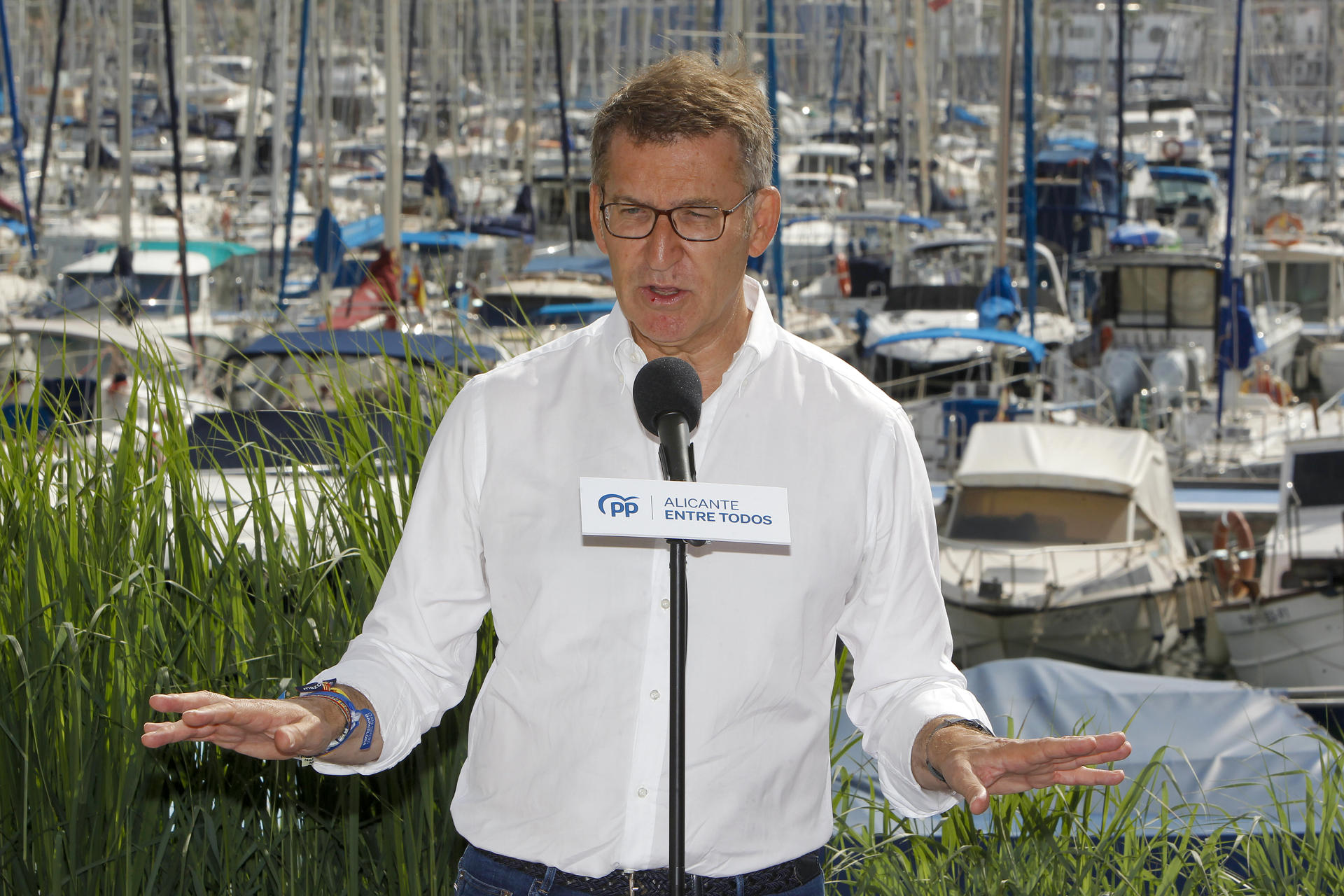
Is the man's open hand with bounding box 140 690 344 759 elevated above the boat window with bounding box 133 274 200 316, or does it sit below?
above

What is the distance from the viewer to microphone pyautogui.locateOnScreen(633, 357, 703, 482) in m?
1.78

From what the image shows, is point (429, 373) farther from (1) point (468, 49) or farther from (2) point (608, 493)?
(1) point (468, 49)

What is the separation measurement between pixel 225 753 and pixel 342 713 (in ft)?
3.52

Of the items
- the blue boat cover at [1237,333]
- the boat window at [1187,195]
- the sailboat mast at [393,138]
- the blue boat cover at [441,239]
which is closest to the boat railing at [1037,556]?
the blue boat cover at [1237,333]

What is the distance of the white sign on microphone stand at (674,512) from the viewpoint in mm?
1694

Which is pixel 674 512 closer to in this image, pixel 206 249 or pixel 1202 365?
pixel 1202 365

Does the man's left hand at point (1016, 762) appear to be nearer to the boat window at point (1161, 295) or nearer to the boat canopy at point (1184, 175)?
the boat window at point (1161, 295)

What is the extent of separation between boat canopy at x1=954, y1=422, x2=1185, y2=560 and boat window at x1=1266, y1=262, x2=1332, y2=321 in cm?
1148

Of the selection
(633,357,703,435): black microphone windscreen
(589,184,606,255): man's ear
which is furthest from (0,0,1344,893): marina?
(633,357,703,435): black microphone windscreen

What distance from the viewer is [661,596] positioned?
208 cm

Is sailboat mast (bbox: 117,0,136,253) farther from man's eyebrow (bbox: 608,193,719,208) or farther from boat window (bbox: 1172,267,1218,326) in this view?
man's eyebrow (bbox: 608,193,719,208)

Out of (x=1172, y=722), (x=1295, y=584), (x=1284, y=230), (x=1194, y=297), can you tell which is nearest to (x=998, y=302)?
(x=1194, y=297)

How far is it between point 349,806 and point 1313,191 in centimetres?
3326

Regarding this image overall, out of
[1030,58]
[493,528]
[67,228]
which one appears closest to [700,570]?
[493,528]
